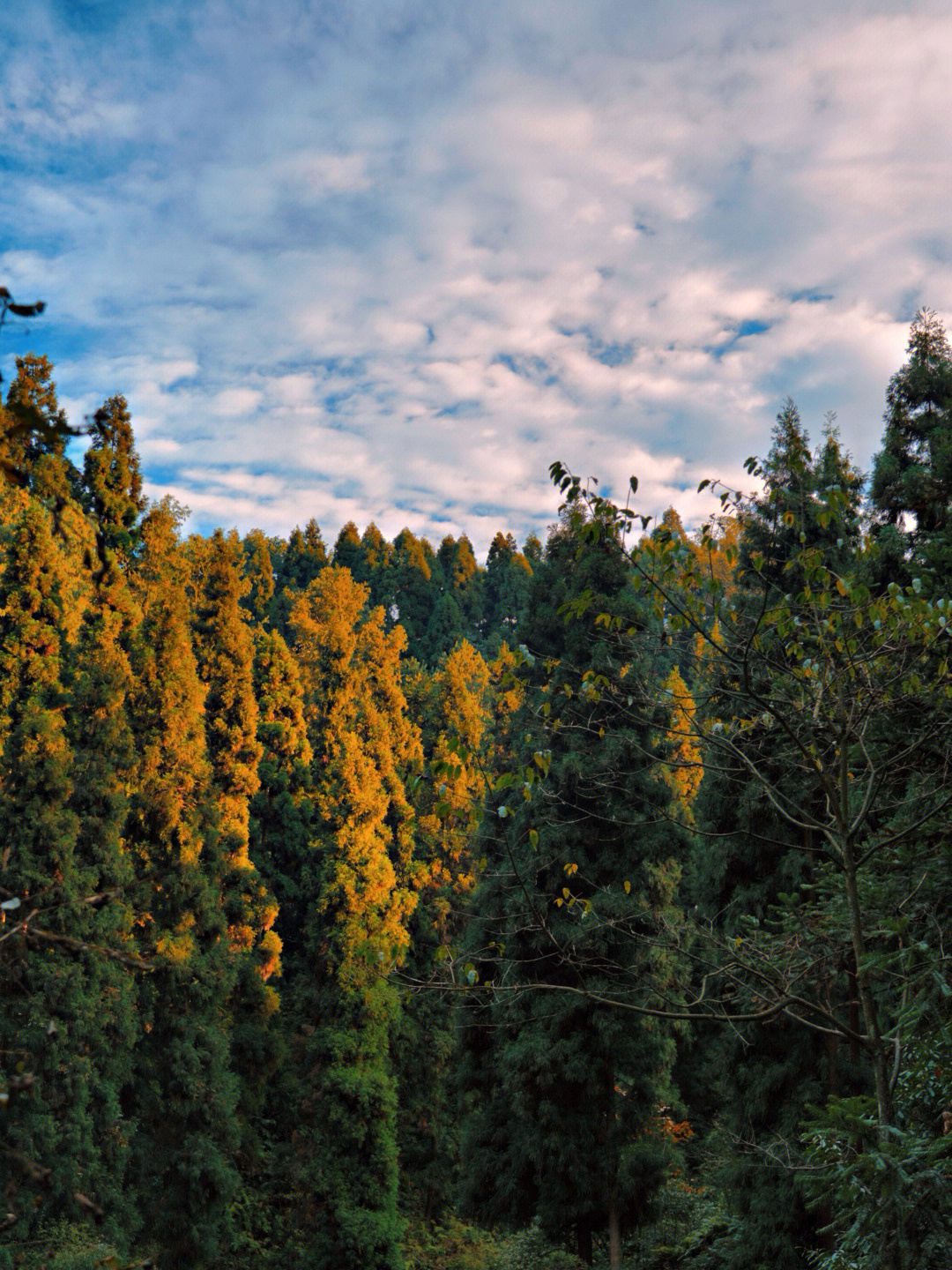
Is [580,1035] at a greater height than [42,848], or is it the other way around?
[42,848]

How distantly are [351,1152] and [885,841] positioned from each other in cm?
1520

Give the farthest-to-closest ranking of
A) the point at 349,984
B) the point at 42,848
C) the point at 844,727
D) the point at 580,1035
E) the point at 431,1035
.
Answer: the point at 431,1035 < the point at 349,984 < the point at 42,848 < the point at 580,1035 < the point at 844,727

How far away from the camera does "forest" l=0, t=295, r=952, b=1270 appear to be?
4035 mm

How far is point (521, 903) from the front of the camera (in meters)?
6.36

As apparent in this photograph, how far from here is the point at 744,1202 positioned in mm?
9375

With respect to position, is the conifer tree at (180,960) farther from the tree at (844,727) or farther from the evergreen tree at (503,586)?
the evergreen tree at (503,586)

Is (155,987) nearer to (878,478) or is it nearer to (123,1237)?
(123,1237)

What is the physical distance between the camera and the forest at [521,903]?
4.04 m

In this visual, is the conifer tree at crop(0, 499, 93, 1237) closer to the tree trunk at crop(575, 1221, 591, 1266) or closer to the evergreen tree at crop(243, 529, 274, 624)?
the tree trunk at crop(575, 1221, 591, 1266)

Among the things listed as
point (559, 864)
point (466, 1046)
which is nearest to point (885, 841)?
point (559, 864)

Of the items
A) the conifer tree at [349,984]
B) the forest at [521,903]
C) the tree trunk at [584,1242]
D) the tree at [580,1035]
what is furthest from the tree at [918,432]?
the tree trunk at [584,1242]

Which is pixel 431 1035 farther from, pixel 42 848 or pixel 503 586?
pixel 503 586

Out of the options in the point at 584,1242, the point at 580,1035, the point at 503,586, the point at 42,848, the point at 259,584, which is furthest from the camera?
the point at 503,586

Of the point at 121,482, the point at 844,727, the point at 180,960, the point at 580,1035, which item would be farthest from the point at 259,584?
the point at 844,727
